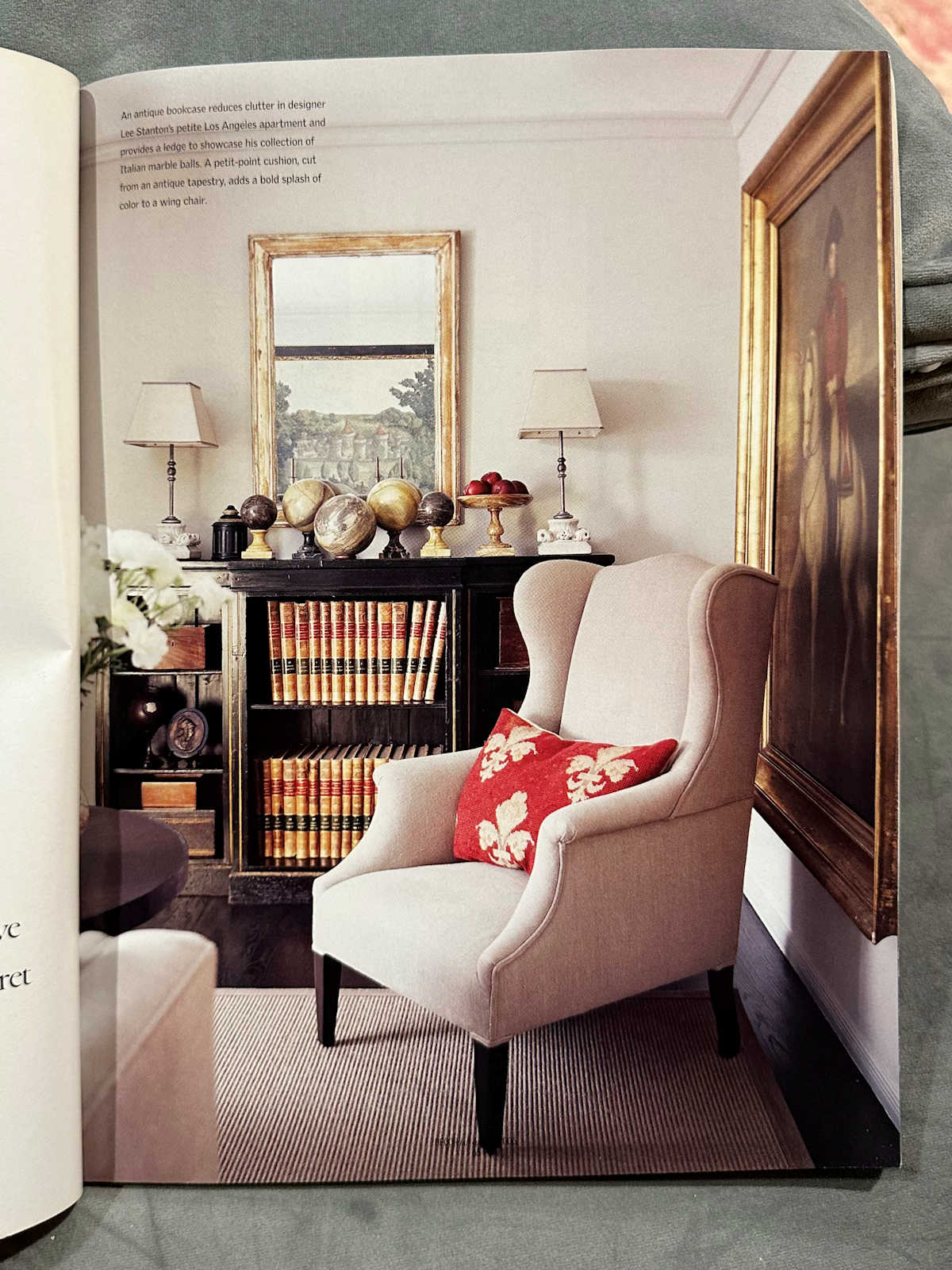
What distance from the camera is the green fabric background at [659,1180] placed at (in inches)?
28.5

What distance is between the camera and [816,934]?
0.82m

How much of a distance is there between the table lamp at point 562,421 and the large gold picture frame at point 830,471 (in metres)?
0.15

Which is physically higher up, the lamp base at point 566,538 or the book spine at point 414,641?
the lamp base at point 566,538

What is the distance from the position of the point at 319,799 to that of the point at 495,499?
0.32m

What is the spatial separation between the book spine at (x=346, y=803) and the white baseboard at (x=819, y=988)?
0.37 meters

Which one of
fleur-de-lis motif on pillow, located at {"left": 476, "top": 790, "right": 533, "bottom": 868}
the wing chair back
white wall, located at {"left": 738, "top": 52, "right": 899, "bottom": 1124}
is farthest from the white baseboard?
fleur-de-lis motif on pillow, located at {"left": 476, "top": 790, "right": 533, "bottom": 868}

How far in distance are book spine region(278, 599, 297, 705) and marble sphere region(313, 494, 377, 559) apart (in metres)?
0.07

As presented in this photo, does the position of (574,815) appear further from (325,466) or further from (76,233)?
(76,233)

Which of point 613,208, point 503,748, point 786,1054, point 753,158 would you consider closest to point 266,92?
point 613,208

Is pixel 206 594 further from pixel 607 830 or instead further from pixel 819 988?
pixel 819 988

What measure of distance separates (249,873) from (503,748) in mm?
261

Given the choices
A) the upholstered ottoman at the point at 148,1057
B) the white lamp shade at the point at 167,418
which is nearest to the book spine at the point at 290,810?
the upholstered ottoman at the point at 148,1057

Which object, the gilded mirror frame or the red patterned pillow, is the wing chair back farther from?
the gilded mirror frame

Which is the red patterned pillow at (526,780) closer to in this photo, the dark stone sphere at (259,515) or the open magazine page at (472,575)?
the open magazine page at (472,575)
